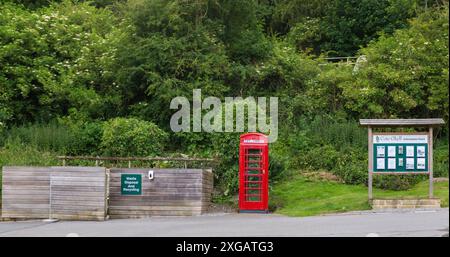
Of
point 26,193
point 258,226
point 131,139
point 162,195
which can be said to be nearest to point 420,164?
point 258,226

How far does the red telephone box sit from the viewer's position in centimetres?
2062

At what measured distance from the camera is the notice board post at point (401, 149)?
65.0 ft

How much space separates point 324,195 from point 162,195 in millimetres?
5004

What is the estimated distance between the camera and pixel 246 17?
29906mm

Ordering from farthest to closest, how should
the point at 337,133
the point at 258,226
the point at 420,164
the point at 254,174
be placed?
the point at 337,133
the point at 254,174
the point at 420,164
the point at 258,226

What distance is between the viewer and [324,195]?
71.1ft

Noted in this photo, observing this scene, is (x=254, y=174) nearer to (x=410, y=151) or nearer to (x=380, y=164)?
(x=380, y=164)

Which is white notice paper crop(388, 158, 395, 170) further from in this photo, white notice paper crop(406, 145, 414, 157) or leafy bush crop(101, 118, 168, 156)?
leafy bush crop(101, 118, 168, 156)

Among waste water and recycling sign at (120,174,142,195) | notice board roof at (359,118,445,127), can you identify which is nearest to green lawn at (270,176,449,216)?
notice board roof at (359,118,445,127)

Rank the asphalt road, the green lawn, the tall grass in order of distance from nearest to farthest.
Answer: the asphalt road, the green lawn, the tall grass

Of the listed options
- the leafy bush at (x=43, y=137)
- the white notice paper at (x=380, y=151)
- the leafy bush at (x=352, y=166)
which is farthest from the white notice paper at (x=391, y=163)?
the leafy bush at (x=43, y=137)

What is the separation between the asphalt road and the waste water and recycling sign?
907mm
